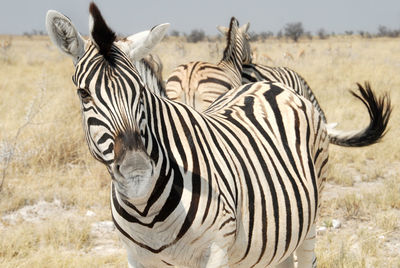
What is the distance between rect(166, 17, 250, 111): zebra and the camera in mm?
5215

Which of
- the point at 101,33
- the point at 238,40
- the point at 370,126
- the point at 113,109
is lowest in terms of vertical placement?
the point at 370,126

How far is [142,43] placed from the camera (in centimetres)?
193

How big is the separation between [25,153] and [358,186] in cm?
446

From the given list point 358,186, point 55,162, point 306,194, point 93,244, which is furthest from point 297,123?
point 55,162

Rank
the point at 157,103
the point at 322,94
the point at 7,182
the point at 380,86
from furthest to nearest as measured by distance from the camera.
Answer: the point at 380,86
the point at 322,94
the point at 7,182
the point at 157,103

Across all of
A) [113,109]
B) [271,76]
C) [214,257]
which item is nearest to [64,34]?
[113,109]

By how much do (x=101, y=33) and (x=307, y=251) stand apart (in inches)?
80.7

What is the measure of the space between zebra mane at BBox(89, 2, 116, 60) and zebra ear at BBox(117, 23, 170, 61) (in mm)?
159

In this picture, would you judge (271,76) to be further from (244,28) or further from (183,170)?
(183,170)

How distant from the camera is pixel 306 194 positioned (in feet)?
8.46

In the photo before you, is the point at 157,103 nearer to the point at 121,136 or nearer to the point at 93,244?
the point at 121,136

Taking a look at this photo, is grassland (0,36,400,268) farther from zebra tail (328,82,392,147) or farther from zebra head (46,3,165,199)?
zebra head (46,3,165,199)

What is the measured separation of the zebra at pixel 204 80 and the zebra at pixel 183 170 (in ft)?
8.40

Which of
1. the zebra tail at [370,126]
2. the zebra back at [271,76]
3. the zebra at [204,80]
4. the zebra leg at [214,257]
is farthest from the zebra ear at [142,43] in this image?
the zebra back at [271,76]
